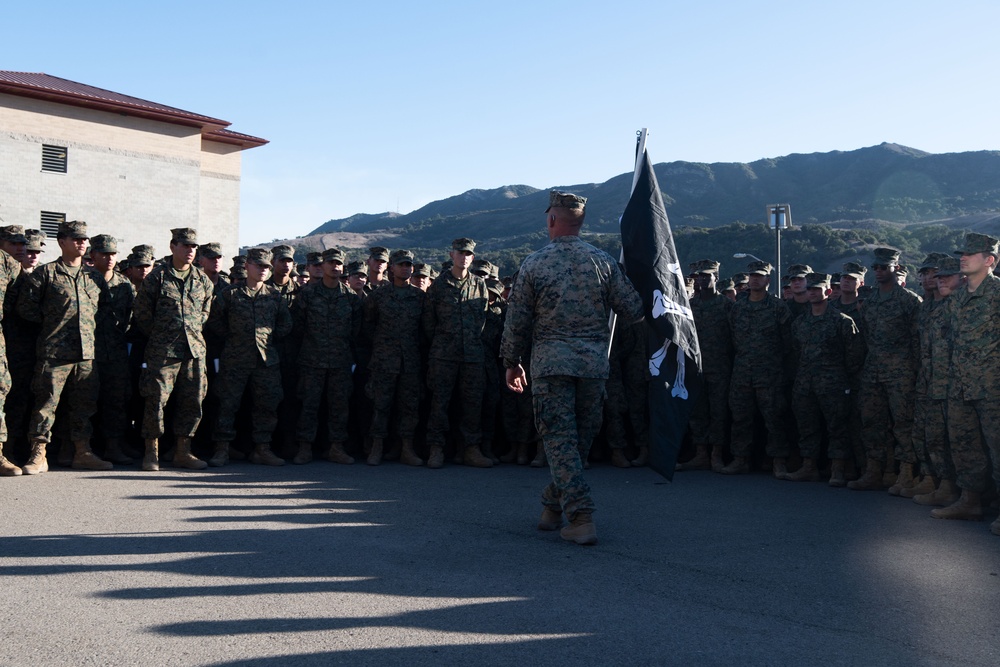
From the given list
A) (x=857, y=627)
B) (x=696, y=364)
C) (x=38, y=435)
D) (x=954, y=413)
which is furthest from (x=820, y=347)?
(x=38, y=435)

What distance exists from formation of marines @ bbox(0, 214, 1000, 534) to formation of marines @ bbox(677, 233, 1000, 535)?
20mm

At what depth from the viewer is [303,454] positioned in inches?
344

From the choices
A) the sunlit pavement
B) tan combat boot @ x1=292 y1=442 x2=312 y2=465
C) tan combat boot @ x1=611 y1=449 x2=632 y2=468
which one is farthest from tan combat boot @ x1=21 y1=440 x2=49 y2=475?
tan combat boot @ x1=611 y1=449 x2=632 y2=468

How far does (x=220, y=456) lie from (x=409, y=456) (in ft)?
6.16

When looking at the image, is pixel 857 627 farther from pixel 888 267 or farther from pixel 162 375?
pixel 162 375

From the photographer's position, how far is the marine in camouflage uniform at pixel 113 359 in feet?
26.8

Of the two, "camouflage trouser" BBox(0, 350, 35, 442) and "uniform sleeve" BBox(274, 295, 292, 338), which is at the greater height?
"uniform sleeve" BBox(274, 295, 292, 338)

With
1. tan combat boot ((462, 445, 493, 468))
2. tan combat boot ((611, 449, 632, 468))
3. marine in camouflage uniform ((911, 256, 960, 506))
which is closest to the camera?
marine in camouflage uniform ((911, 256, 960, 506))

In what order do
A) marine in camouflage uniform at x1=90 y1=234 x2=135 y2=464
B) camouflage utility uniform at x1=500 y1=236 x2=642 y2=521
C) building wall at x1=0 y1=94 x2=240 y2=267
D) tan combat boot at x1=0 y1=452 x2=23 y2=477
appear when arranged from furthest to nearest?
building wall at x1=0 y1=94 x2=240 y2=267 → marine in camouflage uniform at x1=90 y1=234 x2=135 y2=464 → tan combat boot at x1=0 y1=452 x2=23 y2=477 → camouflage utility uniform at x1=500 y1=236 x2=642 y2=521

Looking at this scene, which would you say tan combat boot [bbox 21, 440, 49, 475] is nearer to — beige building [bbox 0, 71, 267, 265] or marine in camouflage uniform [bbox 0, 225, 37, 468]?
marine in camouflage uniform [bbox 0, 225, 37, 468]

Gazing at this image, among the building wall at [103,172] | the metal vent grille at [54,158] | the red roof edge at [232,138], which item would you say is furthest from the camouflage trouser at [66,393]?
the red roof edge at [232,138]

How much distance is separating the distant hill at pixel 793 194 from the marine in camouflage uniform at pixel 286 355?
87.9 meters

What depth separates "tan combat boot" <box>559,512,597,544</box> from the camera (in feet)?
17.5

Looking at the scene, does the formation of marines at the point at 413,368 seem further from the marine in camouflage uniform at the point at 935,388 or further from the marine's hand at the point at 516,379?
the marine's hand at the point at 516,379
